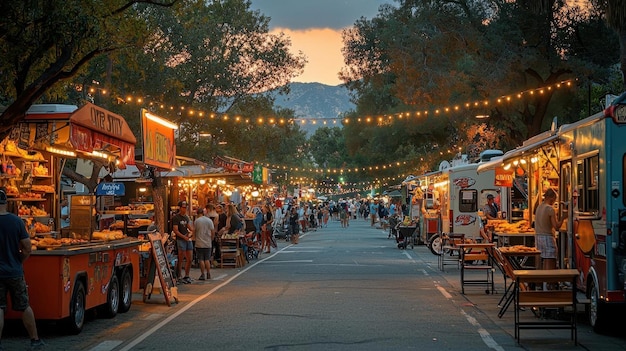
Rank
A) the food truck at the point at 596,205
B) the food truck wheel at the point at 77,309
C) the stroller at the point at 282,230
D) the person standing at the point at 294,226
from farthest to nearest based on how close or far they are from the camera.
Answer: the stroller at the point at 282,230
the person standing at the point at 294,226
the food truck wheel at the point at 77,309
the food truck at the point at 596,205

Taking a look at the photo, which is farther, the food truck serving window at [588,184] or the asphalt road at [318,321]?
the food truck serving window at [588,184]

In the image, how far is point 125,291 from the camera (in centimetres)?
1705

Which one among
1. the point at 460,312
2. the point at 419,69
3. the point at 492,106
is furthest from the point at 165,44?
the point at 460,312

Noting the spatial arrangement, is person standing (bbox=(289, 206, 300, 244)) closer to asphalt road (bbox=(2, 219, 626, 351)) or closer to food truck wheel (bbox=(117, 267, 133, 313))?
asphalt road (bbox=(2, 219, 626, 351))

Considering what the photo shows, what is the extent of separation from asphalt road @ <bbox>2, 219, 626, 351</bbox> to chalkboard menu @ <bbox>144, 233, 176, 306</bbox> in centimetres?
36

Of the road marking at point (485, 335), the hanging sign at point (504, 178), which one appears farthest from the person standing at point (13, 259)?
the hanging sign at point (504, 178)

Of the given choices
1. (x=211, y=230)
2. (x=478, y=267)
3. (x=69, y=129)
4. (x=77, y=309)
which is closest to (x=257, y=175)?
(x=211, y=230)

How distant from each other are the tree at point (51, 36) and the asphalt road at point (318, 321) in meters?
3.71

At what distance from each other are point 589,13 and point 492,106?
529 cm

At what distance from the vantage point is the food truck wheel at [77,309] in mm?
13812

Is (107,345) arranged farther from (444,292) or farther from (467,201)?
(467,201)

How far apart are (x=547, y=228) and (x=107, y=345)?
26.0 ft

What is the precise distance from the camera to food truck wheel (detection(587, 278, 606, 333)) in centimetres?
1366

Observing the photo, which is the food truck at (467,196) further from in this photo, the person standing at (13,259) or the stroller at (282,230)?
the person standing at (13,259)
